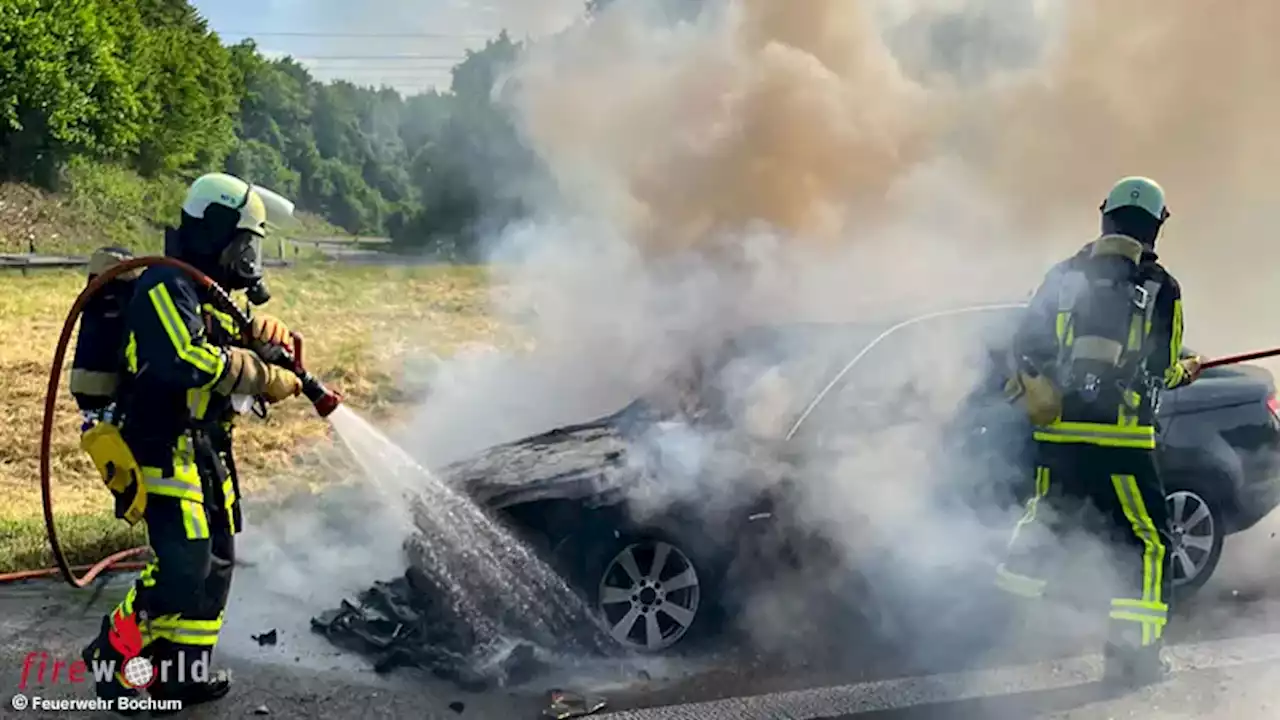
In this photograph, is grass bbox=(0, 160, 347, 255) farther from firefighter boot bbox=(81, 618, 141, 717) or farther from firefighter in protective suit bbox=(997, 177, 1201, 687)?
firefighter in protective suit bbox=(997, 177, 1201, 687)

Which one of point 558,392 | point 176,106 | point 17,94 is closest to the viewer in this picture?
point 558,392

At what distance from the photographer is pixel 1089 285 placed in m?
4.80

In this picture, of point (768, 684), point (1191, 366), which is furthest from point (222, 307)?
point (1191, 366)

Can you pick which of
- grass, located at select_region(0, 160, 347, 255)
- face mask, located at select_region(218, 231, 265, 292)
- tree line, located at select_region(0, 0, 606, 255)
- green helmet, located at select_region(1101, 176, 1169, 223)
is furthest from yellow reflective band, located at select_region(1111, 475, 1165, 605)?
grass, located at select_region(0, 160, 347, 255)

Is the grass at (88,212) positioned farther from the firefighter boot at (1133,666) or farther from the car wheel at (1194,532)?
the firefighter boot at (1133,666)

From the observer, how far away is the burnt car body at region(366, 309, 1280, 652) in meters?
4.91

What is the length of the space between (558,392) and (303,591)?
101 inches

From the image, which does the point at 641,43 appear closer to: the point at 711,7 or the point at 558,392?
the point at 711,7

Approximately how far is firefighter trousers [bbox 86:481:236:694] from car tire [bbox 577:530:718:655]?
4.98ft

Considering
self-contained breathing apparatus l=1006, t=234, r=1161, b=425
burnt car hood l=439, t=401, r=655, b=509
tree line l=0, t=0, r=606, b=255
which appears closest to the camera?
self-contained breathing apparatus l=1006, t=234, r=1161, b=425

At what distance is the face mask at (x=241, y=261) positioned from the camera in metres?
4.31

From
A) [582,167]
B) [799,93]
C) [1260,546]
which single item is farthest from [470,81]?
[1260,546]

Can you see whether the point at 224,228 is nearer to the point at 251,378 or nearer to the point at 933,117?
the point at 251,378

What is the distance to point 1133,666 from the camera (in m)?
4.66
